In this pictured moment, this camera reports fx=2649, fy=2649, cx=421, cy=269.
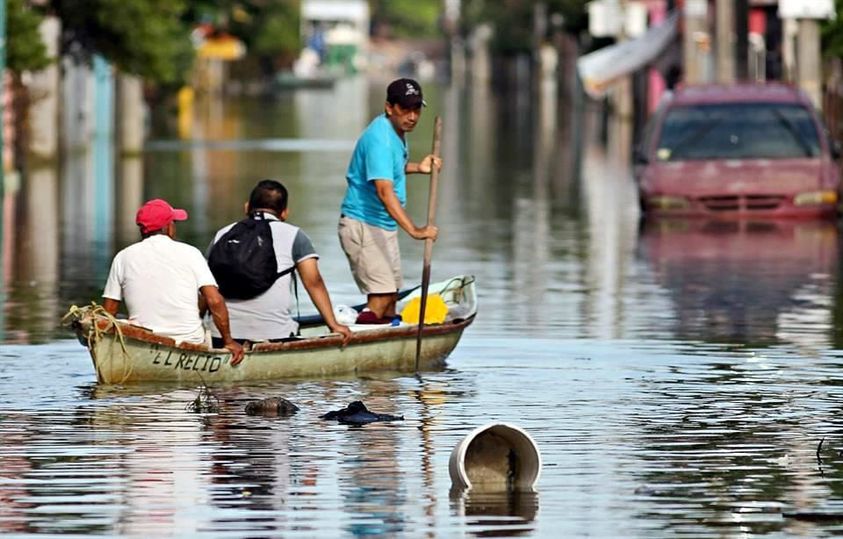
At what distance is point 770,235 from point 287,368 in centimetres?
1362

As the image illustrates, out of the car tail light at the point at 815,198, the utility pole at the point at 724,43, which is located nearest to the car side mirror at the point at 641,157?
the car tail light at the point at 815,198

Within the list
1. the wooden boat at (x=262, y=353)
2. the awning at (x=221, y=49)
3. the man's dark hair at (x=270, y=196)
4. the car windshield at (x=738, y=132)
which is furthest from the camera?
the awning at (x=221, y=49)

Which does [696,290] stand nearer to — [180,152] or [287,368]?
[287,368]

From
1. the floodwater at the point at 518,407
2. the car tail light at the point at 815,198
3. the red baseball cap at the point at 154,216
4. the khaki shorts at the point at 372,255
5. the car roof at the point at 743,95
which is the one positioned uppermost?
the car roof at the point at 743,95

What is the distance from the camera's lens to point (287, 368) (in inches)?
591

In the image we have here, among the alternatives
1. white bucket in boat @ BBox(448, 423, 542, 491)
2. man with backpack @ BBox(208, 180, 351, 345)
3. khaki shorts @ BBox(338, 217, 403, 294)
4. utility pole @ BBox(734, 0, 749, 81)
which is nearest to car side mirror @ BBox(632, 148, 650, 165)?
utility pole @ BBox(734, 0, 749, 81)

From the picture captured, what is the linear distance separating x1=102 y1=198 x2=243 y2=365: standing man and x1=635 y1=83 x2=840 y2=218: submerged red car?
15.9m

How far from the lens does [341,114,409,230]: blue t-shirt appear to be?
15.9 meters

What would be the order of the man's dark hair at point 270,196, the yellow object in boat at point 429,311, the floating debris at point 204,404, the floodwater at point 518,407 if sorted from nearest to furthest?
the floodwater at point 518,407, the floating debris at point 204,404, the man's dark hair at point 270,196, the yellow object in boat at point 429,311

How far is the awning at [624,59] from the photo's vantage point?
57.9m

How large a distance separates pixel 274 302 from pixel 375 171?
122 cm

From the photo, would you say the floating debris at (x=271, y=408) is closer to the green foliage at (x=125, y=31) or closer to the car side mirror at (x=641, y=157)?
the car side mirror at (x=641, y=157)

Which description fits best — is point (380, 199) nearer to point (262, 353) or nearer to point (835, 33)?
point (262, 353)

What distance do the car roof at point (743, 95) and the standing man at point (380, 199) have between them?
15015 mm
